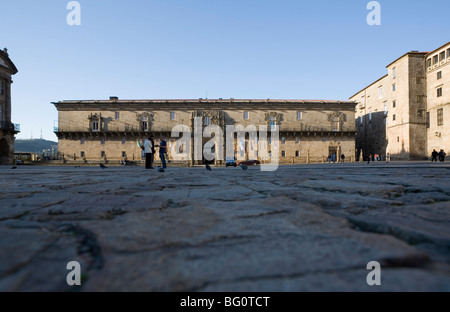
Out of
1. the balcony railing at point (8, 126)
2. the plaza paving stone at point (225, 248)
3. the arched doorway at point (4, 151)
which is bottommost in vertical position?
the plaza paving stone at point (225, 248)

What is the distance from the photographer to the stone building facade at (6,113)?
75.6 ft

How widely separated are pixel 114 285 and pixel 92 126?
3578 centimetres

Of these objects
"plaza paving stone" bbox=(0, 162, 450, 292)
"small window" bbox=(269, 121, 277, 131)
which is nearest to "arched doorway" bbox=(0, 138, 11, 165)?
"small window" bbox=(269, 121, 277, 131)

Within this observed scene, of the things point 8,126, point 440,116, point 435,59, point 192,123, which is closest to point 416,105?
point 440,116

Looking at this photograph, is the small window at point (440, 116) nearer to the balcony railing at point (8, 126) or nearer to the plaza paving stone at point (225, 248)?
the plaza paving stone at point (225, 248)

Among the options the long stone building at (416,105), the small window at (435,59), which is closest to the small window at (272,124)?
the long stone building at (416,105)

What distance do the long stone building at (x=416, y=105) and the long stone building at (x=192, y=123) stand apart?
419 cm

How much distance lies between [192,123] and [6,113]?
Result: 1800 cm

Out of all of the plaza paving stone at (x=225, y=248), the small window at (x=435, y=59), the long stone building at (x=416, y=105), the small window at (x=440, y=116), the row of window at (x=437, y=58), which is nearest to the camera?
the plaza paving stone at (x=225, y=248)

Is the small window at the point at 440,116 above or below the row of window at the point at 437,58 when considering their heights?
below

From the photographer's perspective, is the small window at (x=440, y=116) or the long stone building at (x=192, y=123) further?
the long stone building at (x=192, y=123)

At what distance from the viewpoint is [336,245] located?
97cm

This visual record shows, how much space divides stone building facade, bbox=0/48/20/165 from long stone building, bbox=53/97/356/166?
317 inches

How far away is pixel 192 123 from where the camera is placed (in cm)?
3275
